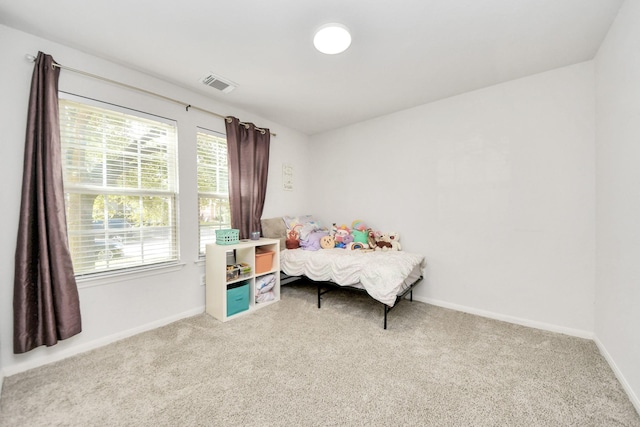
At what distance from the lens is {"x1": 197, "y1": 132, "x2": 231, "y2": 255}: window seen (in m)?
2.81

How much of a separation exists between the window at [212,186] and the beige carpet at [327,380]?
1.06 m

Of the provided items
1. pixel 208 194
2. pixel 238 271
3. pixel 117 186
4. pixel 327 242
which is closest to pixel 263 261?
pixel 238 271

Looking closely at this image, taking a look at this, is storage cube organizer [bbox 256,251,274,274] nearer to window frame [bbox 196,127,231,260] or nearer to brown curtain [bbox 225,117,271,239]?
brown curtain [bbox 225,117,271,239]

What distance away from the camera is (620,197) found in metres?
1.68

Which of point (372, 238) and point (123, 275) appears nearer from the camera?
point (123, 275)

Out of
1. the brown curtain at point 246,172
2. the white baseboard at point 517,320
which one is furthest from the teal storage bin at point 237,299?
the white baseboard at point 517,320

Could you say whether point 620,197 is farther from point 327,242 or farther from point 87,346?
point 87,346

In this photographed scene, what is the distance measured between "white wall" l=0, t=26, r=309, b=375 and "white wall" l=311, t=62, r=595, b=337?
87.9 inches

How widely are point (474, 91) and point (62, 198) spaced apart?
388cm

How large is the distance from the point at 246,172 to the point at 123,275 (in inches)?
64.2

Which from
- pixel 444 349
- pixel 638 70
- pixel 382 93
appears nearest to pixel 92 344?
pixel 444 349

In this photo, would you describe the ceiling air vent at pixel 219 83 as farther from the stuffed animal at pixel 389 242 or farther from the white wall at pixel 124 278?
the stuffed animal at pixel 389 242

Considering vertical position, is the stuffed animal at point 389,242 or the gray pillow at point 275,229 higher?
the gray pillow at point 275,229

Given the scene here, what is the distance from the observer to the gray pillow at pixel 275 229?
3404 millimetres
